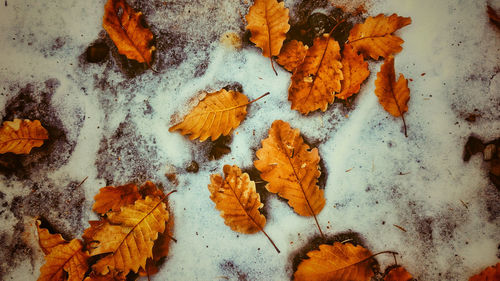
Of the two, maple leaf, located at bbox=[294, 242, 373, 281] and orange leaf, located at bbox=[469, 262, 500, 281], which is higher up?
maple leaf, located at bbox=[294, 242, 373, 281]

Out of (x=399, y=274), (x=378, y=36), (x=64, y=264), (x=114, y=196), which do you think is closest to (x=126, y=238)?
(x=114, y=196)

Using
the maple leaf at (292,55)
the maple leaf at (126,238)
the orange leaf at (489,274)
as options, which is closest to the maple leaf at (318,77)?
the maple leaf at (292,55)

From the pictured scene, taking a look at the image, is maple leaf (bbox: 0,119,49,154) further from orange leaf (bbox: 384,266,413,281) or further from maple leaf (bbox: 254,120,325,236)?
orange leaf (bbox: 384,266,413,281)

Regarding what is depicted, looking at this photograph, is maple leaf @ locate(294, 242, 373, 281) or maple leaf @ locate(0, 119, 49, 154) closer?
maple leaf @ locate(294, 242, 373, 281)

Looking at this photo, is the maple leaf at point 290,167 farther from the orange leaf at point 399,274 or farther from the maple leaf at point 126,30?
the maple leaf at point 126,30

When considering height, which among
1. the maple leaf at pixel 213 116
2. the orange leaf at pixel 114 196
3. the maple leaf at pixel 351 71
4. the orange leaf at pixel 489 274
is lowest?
the orange leaf at pixel 489 274

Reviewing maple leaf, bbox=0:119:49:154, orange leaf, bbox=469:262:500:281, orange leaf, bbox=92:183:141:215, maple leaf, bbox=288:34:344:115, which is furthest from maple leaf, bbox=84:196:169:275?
orange leaf, bbox=469:262:500:281

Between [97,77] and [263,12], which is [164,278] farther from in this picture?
[263,12]
